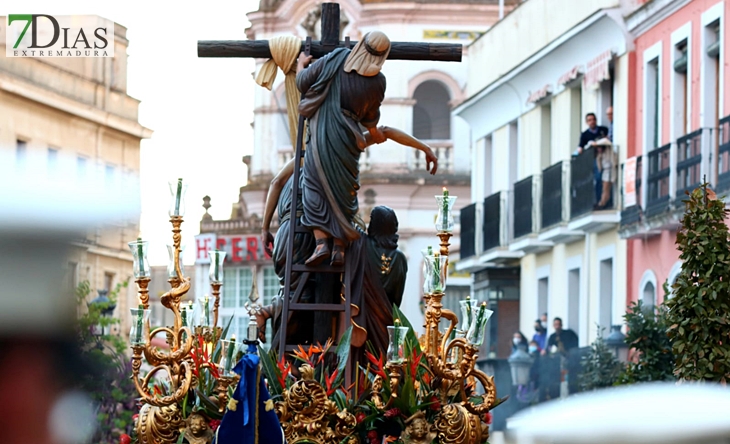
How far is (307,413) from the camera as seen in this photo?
8.65m

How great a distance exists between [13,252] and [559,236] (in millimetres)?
29787

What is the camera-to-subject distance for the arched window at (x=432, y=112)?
60.9 metres

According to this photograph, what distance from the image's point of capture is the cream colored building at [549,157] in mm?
29859

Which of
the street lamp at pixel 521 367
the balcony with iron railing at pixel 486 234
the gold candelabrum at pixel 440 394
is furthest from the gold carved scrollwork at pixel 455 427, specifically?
the balcony with iron railing at pixel 486 234

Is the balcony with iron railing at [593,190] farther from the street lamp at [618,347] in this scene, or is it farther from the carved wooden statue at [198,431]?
the carved wooden statue at [198,431]

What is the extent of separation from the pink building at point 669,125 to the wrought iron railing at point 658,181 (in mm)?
14

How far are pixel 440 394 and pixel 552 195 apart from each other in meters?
23.0

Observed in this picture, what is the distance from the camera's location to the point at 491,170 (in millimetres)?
38594

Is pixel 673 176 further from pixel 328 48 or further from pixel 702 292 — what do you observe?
pixel 328 48

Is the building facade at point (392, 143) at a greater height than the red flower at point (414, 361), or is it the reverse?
the building facade at point (392, 143)

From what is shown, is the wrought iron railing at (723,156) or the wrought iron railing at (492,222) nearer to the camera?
the wrought iron railing at (723,156)

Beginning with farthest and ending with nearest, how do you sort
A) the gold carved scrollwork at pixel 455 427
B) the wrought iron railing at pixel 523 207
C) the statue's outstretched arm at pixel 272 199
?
the wrought iron railing at pixel 523 207 < the statue's outstretched arm at pixel 272 199 < the gold carved scrollwork at pixel 455 427

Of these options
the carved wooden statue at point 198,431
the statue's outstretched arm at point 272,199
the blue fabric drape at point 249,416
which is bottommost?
the carved wooden statue at point 198,431

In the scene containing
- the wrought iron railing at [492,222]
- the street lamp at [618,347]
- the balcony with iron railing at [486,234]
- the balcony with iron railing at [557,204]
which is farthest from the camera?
the wrought iron railing at [492,222]
